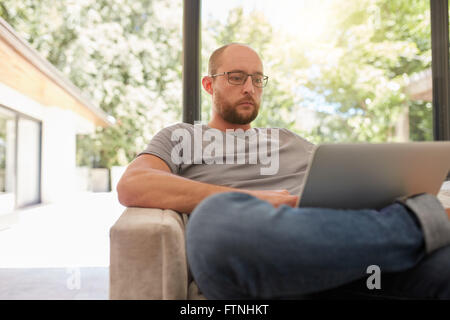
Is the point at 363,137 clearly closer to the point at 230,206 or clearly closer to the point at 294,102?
the point at 294,102

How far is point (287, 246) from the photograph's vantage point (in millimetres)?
731

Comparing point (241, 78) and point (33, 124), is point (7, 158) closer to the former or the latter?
point (33, 124)

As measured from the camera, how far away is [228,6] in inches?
118

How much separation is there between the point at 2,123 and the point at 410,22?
5558 mm

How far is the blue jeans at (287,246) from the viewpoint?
2.42ft

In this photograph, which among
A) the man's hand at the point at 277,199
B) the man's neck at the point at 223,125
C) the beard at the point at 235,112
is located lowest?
the man's hand at the point at 277,199

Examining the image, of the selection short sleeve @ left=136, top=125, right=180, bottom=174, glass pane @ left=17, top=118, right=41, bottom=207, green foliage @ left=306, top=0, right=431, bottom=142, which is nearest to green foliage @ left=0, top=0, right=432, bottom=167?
green foliage @ left=306, top=0, right=431, bottom=142

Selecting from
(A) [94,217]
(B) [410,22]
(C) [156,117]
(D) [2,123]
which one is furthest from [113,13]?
(B) [410,22]

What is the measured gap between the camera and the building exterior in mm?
5242

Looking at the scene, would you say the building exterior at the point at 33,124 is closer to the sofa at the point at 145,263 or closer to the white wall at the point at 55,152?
the white wall at the point at 55,152

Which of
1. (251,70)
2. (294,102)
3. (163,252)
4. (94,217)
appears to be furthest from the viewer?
(94,217)

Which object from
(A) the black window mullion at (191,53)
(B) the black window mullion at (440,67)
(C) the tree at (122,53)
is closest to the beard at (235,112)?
(A) the black window mullion at (191,53)

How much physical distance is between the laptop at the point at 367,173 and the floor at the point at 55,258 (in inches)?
60.7

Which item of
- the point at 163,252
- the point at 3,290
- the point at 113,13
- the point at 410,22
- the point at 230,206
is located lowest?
the point at 3,290
